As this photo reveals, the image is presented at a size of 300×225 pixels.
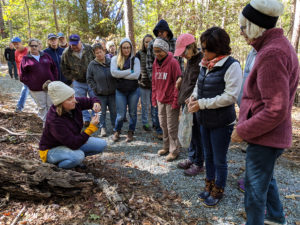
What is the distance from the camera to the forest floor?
2.48m

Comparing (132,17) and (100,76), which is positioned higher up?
(132,17)

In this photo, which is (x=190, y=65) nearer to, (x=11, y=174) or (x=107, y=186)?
(x=107, y=186)

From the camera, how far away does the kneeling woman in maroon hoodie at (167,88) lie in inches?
147

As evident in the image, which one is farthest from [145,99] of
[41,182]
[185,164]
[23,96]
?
[23,96]

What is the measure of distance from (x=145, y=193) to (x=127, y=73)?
2.74 m

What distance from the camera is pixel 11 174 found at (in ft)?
8.52

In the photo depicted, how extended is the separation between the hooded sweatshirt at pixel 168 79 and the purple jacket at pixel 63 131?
156cm

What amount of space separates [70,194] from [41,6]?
2320 centimetres

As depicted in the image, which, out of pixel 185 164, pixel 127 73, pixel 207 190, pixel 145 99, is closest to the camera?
pixel 207 190

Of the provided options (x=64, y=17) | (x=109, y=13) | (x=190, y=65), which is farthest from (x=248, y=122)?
(x=64, y=17)

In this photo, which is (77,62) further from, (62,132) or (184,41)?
(184,41)

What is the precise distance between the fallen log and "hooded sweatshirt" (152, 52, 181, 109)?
1844mm

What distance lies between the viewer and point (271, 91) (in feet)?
4.87

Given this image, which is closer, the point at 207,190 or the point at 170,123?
the point at 207,190
